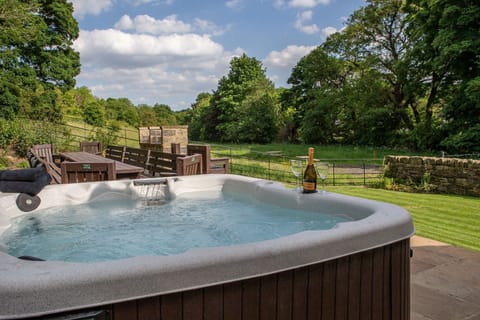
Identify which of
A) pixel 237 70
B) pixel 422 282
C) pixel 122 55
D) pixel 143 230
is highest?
pixel 237 70

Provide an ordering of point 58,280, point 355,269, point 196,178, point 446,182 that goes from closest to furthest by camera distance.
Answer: point 58,280
point 355,269
point 196,178
point 446,182

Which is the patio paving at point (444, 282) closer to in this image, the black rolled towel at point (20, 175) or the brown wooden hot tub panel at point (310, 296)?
the brown wooden hot tub panel at point (310, 296)

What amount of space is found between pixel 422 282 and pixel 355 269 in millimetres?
1440

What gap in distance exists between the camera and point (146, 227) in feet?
9.13

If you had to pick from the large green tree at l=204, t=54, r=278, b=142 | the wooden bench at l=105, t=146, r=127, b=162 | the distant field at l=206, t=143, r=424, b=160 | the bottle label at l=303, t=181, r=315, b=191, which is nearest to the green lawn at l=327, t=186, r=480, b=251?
the bottle label at l=303, t=181, r=315, b=191

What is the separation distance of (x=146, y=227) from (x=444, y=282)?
224 centimetres

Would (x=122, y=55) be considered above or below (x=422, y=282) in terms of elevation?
above

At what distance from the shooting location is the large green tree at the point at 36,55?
12.3 meters

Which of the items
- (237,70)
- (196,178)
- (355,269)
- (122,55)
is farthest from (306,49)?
(355,269)

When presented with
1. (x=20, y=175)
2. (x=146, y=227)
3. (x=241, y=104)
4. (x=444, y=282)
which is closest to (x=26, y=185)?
(x=20, y=175)

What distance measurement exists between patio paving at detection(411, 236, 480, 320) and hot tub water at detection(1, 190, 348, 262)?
731mm

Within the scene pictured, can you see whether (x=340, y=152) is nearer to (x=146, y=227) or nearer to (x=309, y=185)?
(x=309, y=185)

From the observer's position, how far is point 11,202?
268 centimetres

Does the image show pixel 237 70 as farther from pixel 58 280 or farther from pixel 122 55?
pixel 58 280
